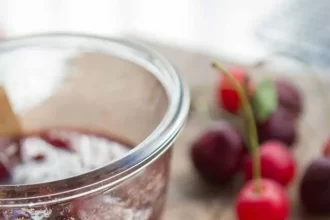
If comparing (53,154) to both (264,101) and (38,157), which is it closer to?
(38,157)

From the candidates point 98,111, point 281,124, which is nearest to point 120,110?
point 98,111

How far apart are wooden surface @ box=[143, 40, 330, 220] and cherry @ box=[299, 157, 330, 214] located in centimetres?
1

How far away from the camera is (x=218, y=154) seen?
21.8 inches

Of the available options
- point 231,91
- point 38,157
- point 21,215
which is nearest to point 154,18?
point 231,91

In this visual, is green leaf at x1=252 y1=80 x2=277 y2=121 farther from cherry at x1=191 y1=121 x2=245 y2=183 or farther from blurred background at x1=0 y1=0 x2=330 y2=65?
blurred background at x1=0 y1=0 x2=330 y2=65

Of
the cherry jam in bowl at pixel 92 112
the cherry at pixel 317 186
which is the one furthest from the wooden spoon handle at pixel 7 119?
the cherry at pixel 317 186

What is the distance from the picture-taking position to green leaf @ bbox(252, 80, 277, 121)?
0.59 meters

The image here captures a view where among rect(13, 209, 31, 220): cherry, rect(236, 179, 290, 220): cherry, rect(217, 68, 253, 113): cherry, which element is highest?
rect(13, 209, 31, 220): cherry

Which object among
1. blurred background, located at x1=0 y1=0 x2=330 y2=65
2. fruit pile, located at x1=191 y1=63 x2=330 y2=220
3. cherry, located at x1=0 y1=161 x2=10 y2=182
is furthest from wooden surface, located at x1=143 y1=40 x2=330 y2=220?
blurred background, located at x1=0 y1=0 x2=330 y2=65

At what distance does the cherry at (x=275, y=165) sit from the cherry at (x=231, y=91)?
7cm

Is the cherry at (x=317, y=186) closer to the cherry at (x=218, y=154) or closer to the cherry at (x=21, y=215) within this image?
the cherry at (x=218, y=154)

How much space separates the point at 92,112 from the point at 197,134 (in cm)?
11

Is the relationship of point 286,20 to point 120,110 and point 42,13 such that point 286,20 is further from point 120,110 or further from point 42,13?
point 42,13

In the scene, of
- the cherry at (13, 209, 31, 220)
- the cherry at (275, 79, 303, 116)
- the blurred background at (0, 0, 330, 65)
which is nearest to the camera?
the cherry at (13, 209, 31, 220)
